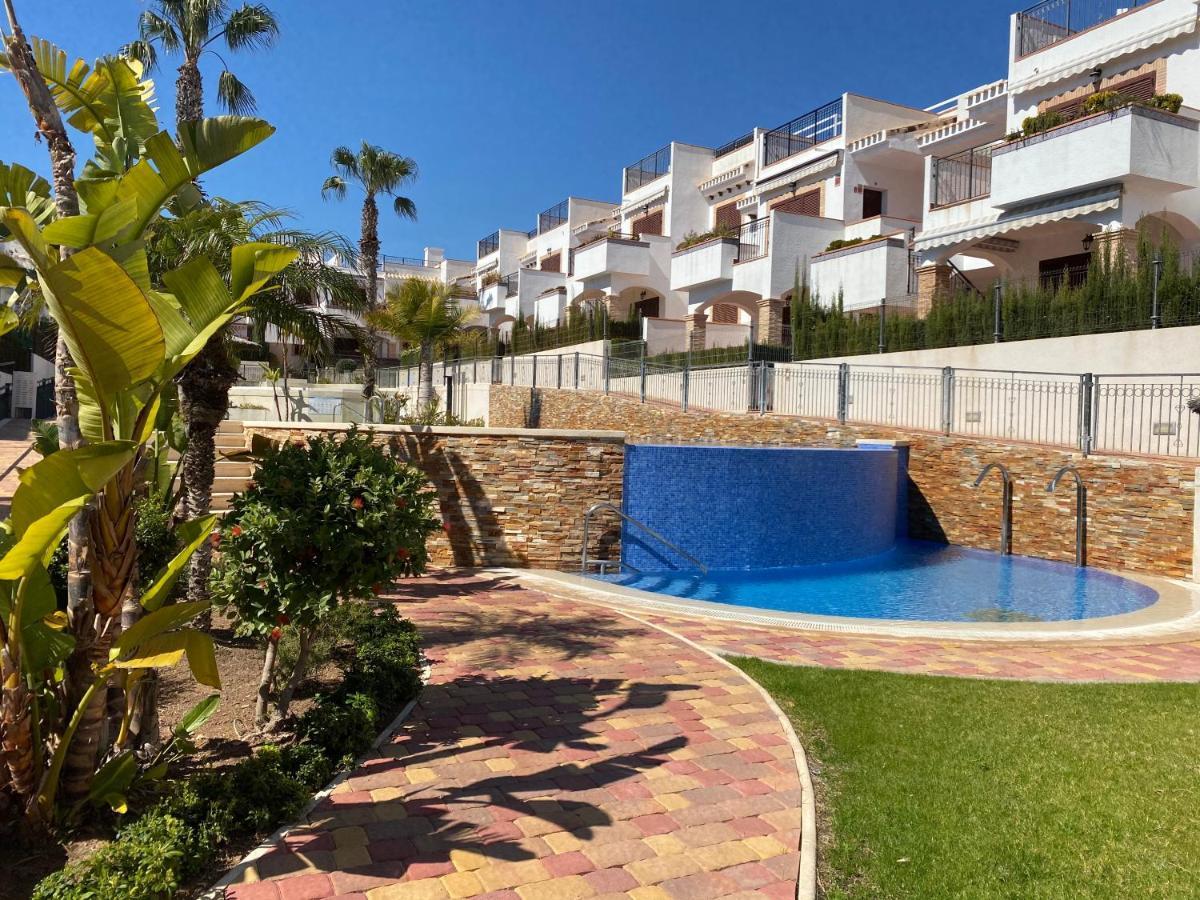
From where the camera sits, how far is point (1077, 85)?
77.5 feet

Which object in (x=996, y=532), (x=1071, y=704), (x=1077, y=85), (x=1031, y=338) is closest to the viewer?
(x=1071, y=704)

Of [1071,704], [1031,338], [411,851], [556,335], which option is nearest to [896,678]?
[1071,704]

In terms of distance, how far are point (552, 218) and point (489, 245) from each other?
1028cm

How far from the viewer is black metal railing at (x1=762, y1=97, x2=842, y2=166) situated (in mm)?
31211

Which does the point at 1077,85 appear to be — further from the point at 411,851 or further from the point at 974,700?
the point at 411,851

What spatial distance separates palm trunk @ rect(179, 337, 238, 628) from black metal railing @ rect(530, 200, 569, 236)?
4325 cm

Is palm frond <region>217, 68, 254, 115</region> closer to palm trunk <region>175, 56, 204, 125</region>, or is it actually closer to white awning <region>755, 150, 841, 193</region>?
palm trunk <region>175, 56, 204, 125</region>

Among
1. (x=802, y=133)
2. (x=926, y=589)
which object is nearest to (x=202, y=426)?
(x=926, y=589)

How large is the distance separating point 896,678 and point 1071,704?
138 cm

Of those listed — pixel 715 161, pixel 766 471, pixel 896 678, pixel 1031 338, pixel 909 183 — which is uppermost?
pixel 715 161

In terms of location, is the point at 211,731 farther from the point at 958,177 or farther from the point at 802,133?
the point at 802,133

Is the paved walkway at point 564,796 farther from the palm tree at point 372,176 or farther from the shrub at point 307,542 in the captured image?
the palm tree at point 372,176

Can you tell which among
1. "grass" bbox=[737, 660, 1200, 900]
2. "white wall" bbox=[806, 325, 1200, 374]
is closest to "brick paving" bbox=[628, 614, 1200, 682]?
"grass" bbox=[737, 660, 1200, 900]

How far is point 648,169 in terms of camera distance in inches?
1601
